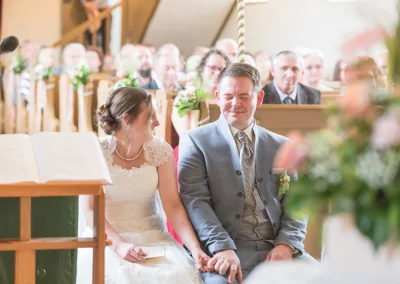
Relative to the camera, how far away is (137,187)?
388 centimetres

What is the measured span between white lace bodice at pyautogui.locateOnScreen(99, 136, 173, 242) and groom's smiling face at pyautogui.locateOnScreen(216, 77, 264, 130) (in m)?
0.32

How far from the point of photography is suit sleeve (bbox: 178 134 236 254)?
3.61 m

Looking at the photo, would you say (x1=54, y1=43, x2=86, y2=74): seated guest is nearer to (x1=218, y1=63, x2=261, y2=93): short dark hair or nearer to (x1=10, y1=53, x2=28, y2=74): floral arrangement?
(x1=10, y1=53, x2=28, y2=74): floral arrangement

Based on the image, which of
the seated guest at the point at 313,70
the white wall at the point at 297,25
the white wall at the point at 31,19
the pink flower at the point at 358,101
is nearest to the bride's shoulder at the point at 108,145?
the pink flower at the point at 358,101

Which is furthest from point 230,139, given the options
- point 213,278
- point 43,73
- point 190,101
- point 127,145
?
Answer: point 43,73

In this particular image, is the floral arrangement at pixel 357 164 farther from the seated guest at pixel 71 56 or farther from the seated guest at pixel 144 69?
the seated guest at pixel 71 56

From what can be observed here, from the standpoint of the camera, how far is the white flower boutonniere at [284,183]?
3.86 meters

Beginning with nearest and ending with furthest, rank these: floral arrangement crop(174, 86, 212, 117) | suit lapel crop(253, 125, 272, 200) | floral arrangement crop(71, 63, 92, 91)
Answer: suit lapel crop(253, 125, 272, 200) → floral arrangement crop(174, 86, 212, 117) → floral arrangement crop(71, 63, 92, 91)

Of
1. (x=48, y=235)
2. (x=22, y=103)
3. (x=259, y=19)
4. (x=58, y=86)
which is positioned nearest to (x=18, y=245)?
(x=48, y=235)

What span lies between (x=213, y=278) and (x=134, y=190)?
1.96 ft

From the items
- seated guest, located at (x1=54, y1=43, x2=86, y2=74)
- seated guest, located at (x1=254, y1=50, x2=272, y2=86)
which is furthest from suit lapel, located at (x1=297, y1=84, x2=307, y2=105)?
seated guest, located at (x1=54, y1=43, x2=86, y2=74)

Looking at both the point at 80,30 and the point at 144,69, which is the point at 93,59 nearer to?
the point at 80,30

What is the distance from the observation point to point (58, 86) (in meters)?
9.55

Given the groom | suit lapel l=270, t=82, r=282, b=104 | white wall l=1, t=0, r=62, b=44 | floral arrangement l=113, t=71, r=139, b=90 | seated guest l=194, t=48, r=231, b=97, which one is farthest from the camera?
white wall l=1, t=0, r=62, b=44
